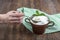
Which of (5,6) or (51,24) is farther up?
(5,6)

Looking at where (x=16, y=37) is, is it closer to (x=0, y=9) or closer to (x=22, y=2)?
(x=0, y=9)

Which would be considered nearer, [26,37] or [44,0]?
[26,37]

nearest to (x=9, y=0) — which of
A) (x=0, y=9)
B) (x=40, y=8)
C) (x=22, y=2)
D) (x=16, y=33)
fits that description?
(x=22, y=2)

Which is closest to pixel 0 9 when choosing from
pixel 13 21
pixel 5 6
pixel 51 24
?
pixel 5 6

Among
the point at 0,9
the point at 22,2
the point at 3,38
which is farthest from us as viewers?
the point at 22,2

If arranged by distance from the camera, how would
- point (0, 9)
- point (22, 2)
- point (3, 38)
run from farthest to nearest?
point (22, 2) → point (0, 9) → point (3, 38)

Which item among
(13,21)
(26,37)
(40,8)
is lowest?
(26,37)

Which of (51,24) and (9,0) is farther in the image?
(9,0)

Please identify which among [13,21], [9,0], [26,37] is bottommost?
[26,37]

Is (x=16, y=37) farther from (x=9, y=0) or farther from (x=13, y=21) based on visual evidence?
(x=9, y=0)
